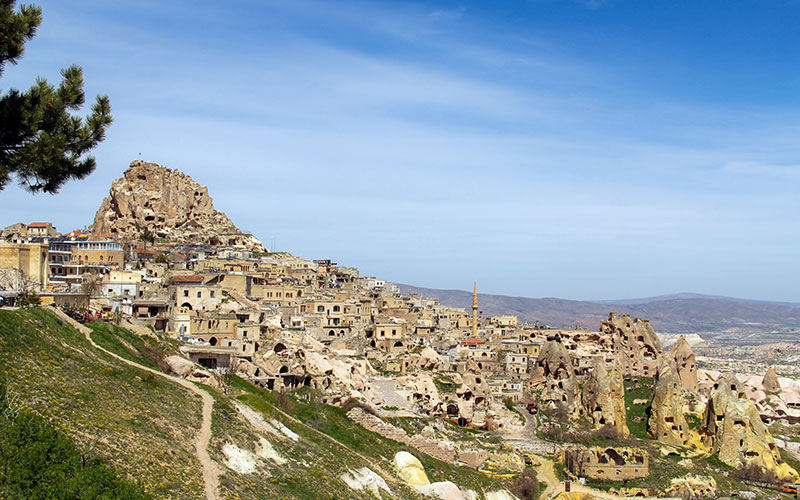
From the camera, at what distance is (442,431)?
42375 millimetres

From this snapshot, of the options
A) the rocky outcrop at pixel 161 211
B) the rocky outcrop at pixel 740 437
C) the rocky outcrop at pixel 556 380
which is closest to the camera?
the rocky outcrop at pixel 740 437

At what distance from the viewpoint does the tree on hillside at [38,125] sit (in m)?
20.0

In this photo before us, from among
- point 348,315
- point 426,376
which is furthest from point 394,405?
point 348,315

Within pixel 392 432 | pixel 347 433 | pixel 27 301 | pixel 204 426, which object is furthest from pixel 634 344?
pixel 204 426

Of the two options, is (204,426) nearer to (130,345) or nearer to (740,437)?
(130,345)

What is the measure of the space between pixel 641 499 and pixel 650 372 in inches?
1503

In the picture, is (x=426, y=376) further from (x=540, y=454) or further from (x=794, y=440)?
(x=794, y=440)

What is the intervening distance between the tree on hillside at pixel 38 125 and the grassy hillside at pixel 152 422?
186 inches

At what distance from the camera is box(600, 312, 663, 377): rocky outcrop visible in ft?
250

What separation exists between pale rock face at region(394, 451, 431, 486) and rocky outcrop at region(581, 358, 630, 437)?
98.9 ft

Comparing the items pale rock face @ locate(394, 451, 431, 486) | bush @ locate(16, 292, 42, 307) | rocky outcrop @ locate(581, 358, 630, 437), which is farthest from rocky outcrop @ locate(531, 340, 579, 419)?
bush @ locate(16, 292, 42, 307)

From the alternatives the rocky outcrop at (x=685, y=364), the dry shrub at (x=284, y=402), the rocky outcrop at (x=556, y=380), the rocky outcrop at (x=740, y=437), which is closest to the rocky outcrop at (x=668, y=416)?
the rocky outcrop at (x=740, y=437)

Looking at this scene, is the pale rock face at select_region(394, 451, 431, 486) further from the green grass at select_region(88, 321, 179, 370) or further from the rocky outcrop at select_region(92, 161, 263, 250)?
the rocky outcrop at select_region(92, 161, 263, 250)

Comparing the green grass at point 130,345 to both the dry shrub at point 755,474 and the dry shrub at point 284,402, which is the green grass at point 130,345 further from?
the dry shrub at point 755,474
